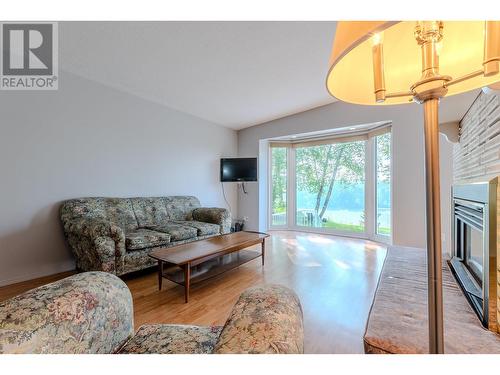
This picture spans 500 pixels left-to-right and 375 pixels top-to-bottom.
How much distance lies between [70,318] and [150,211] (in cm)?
263

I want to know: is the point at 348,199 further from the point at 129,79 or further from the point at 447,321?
the point at 129,79

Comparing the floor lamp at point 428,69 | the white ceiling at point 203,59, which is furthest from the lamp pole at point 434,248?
the white ceiling at point 203,59

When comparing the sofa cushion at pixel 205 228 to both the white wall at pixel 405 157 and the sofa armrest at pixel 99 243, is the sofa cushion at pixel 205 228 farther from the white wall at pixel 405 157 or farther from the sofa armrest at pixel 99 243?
the white wall at pixel 405 157

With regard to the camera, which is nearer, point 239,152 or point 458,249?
point 458,249

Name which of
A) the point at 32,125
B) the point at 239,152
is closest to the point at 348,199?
the point at 239,152

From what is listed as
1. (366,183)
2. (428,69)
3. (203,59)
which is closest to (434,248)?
(428,69)

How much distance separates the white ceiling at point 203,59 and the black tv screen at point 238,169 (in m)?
1.21

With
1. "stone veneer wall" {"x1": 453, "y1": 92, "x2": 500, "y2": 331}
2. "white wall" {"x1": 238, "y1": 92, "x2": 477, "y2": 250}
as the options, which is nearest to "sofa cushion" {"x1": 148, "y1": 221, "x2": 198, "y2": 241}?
"stone veneer wall" {"x1": 453, "y1": 92, "x2": 500, "y2": 331}

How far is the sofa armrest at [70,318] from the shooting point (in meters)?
Result: 0.61

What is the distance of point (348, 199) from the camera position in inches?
174

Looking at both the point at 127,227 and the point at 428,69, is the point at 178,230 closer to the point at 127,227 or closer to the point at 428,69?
the point at 127,227

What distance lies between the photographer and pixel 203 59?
2.38 m

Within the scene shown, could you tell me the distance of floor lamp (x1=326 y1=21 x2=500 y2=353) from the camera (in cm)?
45

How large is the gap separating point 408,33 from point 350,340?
1641mm
